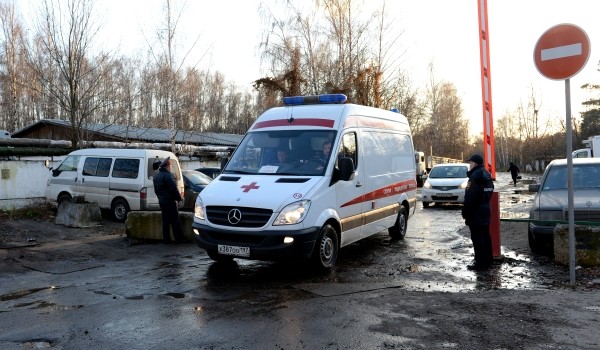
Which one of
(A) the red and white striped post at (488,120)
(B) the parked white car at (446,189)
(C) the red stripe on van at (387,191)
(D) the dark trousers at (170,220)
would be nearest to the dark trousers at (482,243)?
(A) the red and white striped post at (488,120)

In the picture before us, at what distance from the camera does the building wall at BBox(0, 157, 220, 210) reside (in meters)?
14.6

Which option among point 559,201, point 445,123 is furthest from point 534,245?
point 445,123

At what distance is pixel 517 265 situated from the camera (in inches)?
320

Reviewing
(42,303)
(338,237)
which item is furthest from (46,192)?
(338,237)

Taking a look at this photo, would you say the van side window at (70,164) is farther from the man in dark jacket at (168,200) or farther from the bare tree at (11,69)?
the bare tree at (11,69)

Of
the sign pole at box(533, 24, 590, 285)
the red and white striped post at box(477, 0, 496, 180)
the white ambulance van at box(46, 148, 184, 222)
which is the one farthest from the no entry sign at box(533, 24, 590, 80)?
the white ambulance van at box(46, 148, 184, 222)

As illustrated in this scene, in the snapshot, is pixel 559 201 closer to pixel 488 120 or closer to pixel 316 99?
pixel 488 120

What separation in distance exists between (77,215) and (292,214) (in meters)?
7.88

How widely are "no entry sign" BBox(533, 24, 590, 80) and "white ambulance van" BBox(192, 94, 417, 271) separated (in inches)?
116

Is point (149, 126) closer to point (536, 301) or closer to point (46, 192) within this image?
point (46, 192)

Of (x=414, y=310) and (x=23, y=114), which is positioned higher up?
(x=23, y=114)

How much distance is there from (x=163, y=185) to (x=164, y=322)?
5444 millimetres

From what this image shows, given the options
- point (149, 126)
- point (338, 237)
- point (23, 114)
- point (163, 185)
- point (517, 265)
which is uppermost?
point (23, 114)

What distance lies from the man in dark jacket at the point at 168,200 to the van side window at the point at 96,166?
4.30 m
